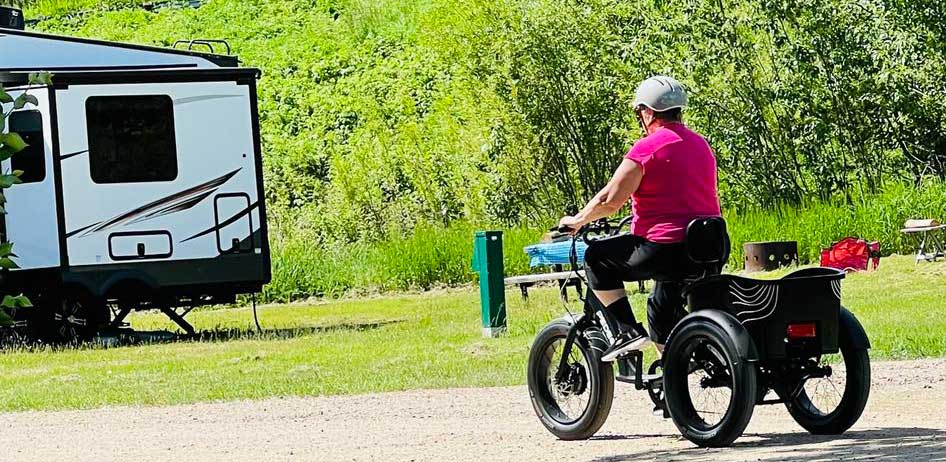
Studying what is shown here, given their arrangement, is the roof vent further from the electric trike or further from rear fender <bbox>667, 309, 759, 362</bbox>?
rear fender <bbox>667, 309, 759, 362</bbox>

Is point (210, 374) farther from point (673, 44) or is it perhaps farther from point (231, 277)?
point (673, 44)

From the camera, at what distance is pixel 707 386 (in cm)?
718

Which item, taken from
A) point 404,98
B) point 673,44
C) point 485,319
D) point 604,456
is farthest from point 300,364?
point 404,98

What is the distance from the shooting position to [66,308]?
16.5 m

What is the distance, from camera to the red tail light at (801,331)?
7109 millimetres

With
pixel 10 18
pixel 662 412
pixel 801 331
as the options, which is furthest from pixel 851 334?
pixel 10 18

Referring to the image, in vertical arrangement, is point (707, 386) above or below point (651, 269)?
below

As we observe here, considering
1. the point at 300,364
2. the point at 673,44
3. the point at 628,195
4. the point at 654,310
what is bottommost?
the point at 300,364

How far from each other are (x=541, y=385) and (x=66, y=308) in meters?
9.58

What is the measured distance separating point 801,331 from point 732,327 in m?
0.39

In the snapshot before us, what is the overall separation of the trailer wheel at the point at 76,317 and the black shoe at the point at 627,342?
9986 millimetres

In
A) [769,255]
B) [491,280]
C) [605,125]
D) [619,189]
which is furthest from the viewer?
[605,125]

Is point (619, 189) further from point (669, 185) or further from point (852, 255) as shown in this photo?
point (852, 255)

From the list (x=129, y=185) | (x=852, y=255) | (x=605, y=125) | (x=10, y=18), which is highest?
(x=10, y=18)
